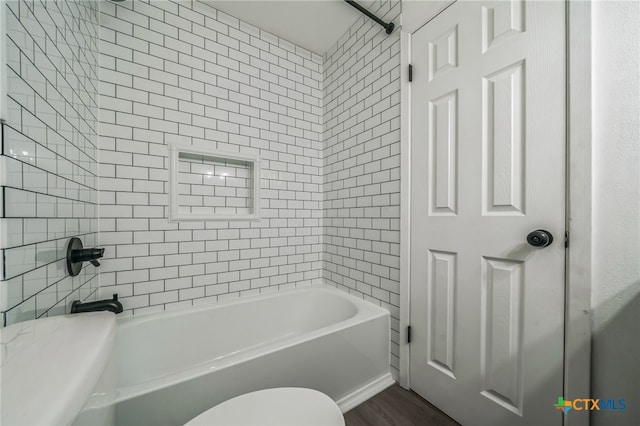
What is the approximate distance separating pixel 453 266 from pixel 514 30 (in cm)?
110

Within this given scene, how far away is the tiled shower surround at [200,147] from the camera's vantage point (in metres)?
0.89

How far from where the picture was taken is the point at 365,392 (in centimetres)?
140

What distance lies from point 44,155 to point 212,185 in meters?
0.98

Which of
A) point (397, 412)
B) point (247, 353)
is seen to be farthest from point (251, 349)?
point (397, 412)

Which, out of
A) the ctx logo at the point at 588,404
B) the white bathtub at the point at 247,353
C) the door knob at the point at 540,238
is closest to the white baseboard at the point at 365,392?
the white bathtub at the point at 247,353

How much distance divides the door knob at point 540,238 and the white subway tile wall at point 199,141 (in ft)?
5.04

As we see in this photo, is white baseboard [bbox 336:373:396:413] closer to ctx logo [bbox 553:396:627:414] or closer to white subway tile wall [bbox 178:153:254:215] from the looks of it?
ctx logo [bbox 553:396:627:414]

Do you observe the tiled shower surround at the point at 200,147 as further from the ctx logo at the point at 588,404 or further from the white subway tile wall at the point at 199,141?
the ctx logo at the point at 588,404

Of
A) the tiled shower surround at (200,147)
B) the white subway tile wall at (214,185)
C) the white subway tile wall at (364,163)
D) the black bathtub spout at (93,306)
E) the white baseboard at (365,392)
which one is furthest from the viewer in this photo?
the white subway tile wall at (214,185)

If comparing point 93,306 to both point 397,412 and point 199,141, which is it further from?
point 397,412

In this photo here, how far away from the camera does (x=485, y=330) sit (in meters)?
1.10

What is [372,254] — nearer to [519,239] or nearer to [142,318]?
[519,239]

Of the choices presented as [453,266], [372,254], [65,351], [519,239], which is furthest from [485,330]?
[65,351]

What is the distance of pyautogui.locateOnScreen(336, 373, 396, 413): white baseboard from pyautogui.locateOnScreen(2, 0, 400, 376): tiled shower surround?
303mm
